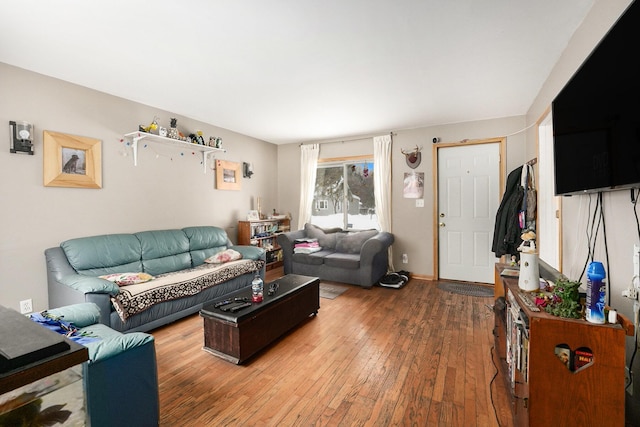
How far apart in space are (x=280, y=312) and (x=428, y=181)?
10.5ft

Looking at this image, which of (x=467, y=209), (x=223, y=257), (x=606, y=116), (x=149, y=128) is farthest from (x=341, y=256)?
(x=606, y=116)

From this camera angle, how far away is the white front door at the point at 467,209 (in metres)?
4.15

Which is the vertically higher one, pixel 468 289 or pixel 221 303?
pixel 221 303

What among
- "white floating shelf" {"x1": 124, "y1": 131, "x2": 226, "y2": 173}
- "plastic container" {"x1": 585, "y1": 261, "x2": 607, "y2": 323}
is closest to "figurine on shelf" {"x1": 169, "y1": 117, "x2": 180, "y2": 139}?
"white floating shelf" {"x1": 124, "y1": 131, "x2": 226, "y2": 173}

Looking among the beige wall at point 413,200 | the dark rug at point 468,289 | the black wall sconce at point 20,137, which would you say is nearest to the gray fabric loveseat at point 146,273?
the black wall sconce at point 20,137

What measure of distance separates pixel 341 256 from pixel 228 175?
2326 millimetres

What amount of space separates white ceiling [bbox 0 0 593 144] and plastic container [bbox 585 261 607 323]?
5.68 feet

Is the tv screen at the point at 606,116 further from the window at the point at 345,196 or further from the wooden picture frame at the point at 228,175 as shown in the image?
the wooden picture frame at the point at 228,175

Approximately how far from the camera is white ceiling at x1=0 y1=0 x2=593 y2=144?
6.14ft

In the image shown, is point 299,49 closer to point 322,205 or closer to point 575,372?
point 575,372

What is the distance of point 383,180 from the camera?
4.82 metres

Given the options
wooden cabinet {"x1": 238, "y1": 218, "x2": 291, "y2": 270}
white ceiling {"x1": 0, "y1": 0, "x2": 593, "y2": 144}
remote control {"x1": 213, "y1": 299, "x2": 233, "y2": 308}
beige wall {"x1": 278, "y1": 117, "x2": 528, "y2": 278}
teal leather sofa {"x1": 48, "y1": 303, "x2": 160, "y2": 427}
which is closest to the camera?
teal leather sofa {"x1": 48, "y1": 303, "x2": 160, "y2": 427}

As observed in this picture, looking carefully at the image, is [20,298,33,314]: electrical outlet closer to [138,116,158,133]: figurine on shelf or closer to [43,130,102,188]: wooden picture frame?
[43,130,102,188]: wooden picture frame

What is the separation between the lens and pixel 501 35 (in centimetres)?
216
